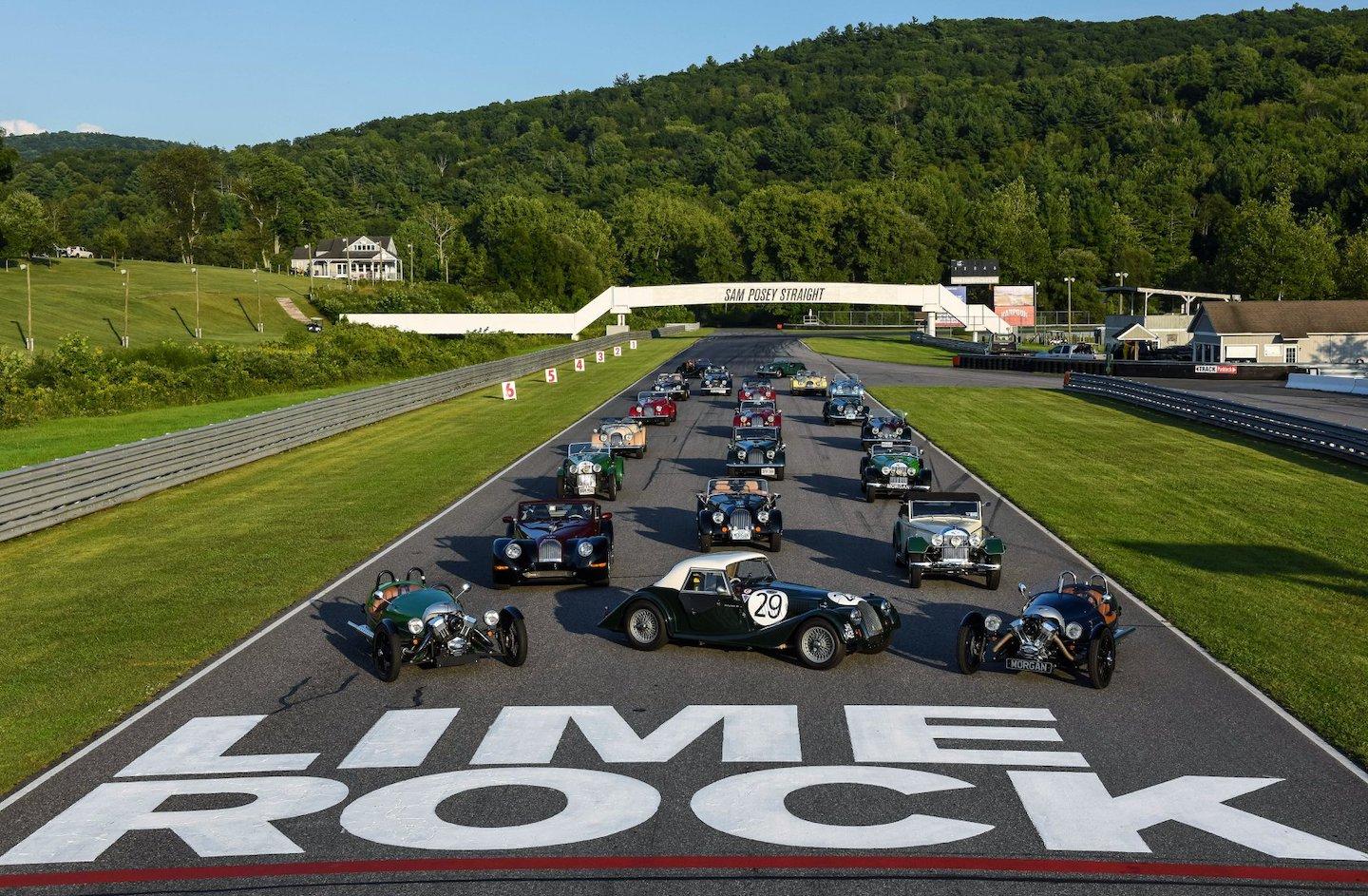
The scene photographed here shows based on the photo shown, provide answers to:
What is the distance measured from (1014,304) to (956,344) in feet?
102

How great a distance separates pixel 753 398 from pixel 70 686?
37713 mm

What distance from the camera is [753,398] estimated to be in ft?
173

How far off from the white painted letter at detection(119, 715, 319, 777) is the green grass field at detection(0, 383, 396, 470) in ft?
85.3

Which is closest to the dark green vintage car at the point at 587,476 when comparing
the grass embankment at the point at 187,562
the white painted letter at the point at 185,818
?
the grass embankment at the point at 187,562

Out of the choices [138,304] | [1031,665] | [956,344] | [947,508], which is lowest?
[1031,665]

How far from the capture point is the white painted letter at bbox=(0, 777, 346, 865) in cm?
1174

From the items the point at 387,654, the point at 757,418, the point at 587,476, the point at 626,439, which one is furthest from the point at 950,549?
the point at 757,418

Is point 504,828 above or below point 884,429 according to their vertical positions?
below

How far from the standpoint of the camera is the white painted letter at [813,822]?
11.7 m

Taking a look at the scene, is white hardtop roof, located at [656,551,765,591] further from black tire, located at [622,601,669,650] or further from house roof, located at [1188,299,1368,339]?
house roof, located at [1188,299,1368,339]

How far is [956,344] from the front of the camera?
→ 10350 centimetres

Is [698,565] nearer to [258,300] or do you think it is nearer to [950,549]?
[950,549]

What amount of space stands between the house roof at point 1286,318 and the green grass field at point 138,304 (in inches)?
3446

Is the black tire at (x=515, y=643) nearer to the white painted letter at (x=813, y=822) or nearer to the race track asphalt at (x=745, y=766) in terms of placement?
the race track asphalt at (x=745, y=766)
